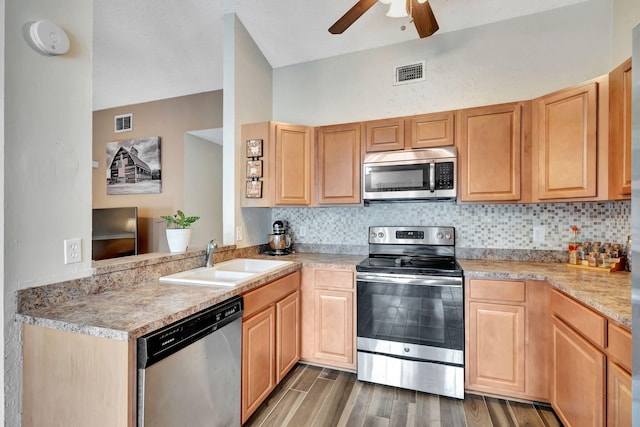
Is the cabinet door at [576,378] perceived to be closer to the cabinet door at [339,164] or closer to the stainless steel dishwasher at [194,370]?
the cabinet door at [339,164]

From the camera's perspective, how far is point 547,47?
229cm

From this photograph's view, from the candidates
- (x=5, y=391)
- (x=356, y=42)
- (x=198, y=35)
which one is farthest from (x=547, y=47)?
(x=5, y=391)

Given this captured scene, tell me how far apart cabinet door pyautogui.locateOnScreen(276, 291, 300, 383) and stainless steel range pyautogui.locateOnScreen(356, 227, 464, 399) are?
51 centimetres

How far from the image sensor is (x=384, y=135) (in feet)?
7.93

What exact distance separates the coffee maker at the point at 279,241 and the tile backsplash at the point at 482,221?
0.58 feet

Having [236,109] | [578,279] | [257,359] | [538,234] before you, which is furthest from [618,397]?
[236,109]

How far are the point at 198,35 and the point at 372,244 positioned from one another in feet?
8.55

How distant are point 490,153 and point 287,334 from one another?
2.07m

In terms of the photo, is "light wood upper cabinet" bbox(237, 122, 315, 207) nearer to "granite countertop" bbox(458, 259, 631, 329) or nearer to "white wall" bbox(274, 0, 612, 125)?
"white wall" bbox(274, 0, 612, 125)

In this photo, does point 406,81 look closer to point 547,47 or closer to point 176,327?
point 547,47

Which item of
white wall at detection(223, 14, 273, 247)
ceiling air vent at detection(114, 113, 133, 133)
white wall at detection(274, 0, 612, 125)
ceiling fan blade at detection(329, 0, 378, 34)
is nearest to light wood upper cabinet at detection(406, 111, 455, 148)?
white wall at detection(274, 0, 612, 125)

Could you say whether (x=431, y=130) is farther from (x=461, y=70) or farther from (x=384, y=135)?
(x=461, y=70)

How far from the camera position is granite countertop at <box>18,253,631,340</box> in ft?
3.45

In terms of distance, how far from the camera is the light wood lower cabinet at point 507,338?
72.6 inches
